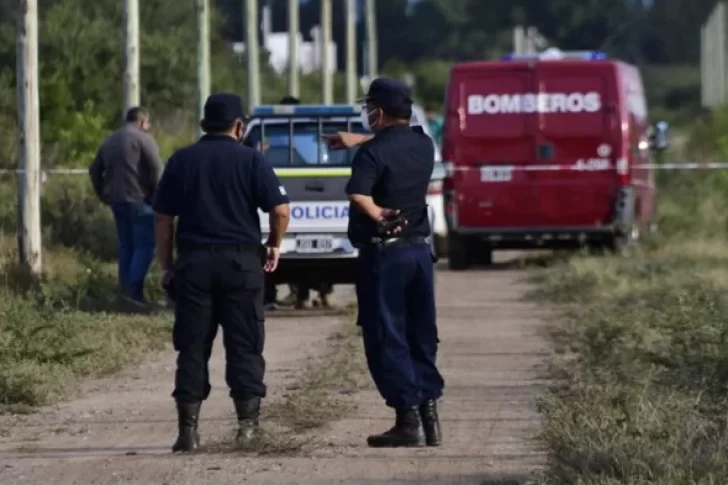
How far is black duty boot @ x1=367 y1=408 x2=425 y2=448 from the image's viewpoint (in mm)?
10094

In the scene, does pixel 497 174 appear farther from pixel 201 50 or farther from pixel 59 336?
pixel 59 336

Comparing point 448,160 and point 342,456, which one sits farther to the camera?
point 448,160

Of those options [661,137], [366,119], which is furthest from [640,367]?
[661,137]

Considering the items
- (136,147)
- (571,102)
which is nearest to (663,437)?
(136,147)

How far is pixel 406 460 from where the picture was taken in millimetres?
9633

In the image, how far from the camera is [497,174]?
23.8 metres

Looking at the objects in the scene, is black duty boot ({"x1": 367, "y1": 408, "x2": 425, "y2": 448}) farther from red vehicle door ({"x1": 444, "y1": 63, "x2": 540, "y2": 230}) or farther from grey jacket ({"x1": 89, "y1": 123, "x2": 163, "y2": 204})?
red vehicle door ({"x1": 444, "y1": 63, "x2": 540, "y2": 230})

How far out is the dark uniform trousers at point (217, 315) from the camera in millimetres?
9977

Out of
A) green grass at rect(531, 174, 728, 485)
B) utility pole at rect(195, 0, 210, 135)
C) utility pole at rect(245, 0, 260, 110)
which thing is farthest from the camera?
utility pole at rect(245, 0, 260, 110)

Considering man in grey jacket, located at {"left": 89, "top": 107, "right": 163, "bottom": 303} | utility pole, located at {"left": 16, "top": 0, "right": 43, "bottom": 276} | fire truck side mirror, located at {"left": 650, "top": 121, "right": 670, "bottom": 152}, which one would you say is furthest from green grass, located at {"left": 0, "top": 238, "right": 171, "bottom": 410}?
fire truck side mirror, located at {"left": 650, "top": 121, "right": 670, "bottom": 152}

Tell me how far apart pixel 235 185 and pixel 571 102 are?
13.8m

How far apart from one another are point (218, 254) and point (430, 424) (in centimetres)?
136

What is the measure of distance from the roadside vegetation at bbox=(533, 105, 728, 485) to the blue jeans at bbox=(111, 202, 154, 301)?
367 cm

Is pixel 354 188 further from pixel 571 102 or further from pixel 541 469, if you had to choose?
pixel 571 102
